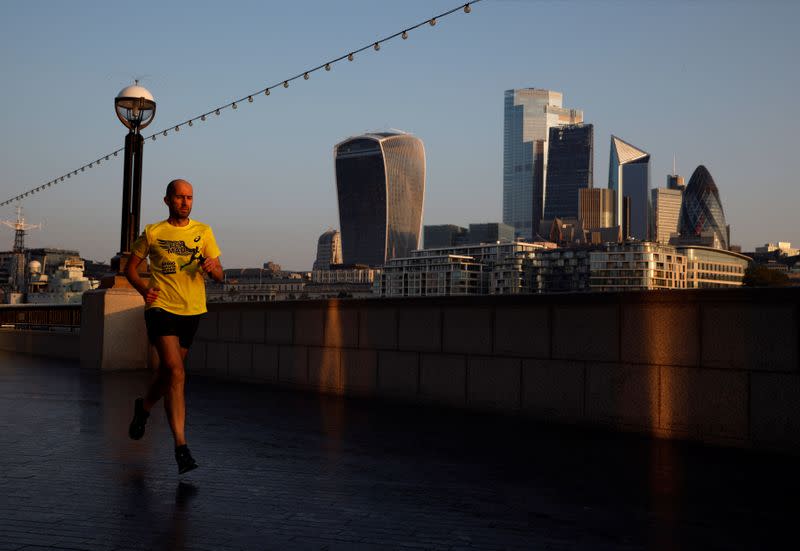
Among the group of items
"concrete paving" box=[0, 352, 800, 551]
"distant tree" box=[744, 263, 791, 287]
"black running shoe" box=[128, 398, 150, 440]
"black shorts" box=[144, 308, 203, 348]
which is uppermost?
"distant tree" box=[744, 263, 791, 287]

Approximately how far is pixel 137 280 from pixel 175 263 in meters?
0.36

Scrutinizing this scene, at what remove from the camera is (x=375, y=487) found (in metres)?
4.86

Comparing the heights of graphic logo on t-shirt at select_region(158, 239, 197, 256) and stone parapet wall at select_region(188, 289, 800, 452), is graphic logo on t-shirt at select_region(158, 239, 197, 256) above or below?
above

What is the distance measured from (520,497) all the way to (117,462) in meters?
2.77

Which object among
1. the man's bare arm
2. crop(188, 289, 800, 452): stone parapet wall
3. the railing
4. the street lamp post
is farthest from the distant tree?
the man's bare arm

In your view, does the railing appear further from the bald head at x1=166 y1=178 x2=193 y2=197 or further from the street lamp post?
the bald head at x1=166 y1=178 x2=193 y2=197

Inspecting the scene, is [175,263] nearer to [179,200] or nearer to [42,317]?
[179,200]

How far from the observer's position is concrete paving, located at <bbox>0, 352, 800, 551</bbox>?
3738mm

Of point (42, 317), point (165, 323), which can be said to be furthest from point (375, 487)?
point (42, 317)

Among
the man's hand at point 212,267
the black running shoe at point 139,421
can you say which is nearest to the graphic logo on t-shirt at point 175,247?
the man's hand at point 212,267

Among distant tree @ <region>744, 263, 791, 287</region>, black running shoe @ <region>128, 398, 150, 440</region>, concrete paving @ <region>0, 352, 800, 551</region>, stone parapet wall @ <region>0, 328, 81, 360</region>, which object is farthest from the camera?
distant tree @ <region>744, 263, 791, 287</region>

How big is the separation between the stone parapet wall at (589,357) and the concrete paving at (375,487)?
0.32 meters

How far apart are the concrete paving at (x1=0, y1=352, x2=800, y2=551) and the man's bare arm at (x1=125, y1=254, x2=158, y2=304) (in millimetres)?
1143

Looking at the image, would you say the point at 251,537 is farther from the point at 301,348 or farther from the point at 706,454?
the point at 301,348
